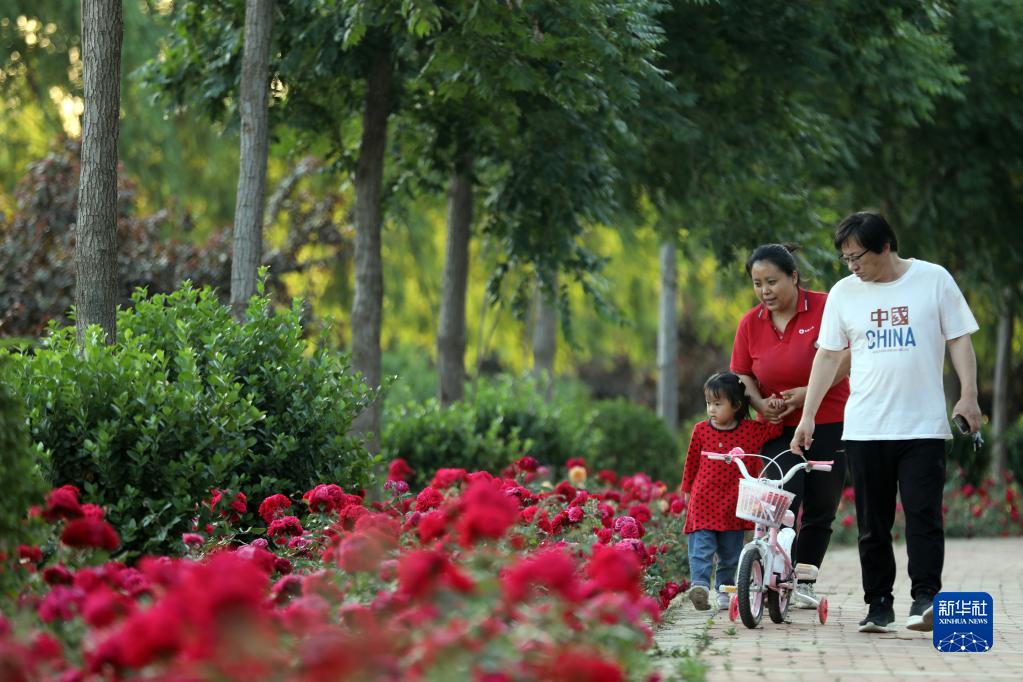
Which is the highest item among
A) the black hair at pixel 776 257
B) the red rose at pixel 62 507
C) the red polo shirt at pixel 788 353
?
the black hair at pixel 776 257

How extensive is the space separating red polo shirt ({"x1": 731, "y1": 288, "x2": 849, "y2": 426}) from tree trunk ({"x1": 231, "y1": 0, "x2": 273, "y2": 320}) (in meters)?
2.79

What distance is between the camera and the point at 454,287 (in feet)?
39.0

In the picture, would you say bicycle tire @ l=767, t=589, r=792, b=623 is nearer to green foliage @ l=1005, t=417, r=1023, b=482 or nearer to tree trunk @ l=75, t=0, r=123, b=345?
tree trunk @ l=75, t=0, r=123, b=345

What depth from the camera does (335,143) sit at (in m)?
10.5

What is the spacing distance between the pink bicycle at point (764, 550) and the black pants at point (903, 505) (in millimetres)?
198

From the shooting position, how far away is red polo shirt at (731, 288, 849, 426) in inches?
272

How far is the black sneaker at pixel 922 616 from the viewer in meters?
6.18

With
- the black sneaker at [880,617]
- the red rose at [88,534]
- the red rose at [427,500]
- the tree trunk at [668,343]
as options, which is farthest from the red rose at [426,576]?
the tree trunk at [668,343]

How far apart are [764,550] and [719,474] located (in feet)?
2.31

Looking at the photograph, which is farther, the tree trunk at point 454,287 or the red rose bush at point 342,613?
the tree trunk at point 454,287

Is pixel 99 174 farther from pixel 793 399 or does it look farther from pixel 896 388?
pixel 896 388

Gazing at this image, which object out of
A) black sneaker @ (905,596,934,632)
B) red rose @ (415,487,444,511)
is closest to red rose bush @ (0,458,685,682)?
red rose @ (415,487,444,511)

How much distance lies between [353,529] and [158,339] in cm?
193

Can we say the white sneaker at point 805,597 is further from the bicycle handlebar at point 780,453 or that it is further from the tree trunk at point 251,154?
the tree trunk at point 251,154
